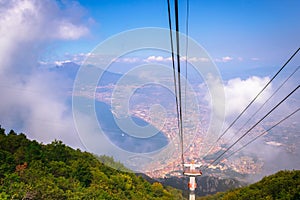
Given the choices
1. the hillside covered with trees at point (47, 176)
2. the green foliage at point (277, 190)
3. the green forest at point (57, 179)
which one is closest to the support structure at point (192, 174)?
the hillside covered with trees at point (47, 176)

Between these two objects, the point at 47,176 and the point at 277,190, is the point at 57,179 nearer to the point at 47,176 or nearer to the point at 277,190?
the point at 47,176

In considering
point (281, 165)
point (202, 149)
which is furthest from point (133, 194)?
point (281, 165)

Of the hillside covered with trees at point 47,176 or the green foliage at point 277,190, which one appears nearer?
the hillside covered with trees at point 47,176

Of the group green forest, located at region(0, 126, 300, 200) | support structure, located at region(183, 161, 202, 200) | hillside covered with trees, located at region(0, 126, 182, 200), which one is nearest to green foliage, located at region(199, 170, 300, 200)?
green forest, located at region(0, 126, 300, 200)

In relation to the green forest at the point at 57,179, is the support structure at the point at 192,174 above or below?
below

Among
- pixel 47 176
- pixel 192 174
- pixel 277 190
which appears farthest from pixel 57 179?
pixel 277 190

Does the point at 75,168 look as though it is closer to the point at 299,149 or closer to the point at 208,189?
the point at 208,189

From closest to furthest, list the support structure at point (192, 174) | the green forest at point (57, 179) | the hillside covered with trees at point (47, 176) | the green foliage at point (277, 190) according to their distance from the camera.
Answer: the support structure at point (192, 174)
the hillside covered with trees at point (47, 176)
the green forest at point (57, 179)
the green foliage at point (277, 190)

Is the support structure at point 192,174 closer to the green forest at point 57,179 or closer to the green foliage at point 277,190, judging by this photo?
the green forest at point 57,179

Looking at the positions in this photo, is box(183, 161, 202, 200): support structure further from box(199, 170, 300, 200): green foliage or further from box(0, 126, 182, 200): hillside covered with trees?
box(199, 170, 300, 200): green foliage
